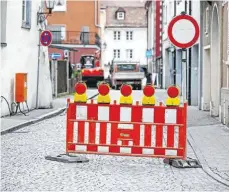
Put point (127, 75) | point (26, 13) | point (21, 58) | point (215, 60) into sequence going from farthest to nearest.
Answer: point (127, 75), point (26, 13), point (215, 60), point (21, 58)

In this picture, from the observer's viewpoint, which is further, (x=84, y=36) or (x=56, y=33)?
(x=56, y=33)

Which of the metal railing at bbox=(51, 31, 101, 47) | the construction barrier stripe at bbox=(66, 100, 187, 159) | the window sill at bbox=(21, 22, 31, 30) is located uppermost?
the metal railing at bbox=(51, 31, 101, 47)

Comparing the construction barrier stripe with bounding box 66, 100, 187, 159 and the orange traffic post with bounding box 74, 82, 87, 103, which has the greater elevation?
the orange traffic post with bounding box 74, 82, 87, 103

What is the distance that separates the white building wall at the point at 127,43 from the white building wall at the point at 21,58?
71731 millimetres

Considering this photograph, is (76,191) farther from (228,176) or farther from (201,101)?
(201,101)

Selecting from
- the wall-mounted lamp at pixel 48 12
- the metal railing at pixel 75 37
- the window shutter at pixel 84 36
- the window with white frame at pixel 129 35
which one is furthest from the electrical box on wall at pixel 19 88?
the window with white frame at pixel 129 35

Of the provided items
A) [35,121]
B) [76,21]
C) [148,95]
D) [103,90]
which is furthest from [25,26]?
[76,21]

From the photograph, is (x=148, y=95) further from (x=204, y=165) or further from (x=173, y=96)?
(x=204, y=165)

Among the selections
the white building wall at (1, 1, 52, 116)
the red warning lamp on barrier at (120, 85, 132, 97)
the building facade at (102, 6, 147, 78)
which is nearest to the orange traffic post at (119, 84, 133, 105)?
the red warning lamp on barrier at (120, 85, 132, 97)

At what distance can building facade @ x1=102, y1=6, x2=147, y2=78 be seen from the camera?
97312 mm

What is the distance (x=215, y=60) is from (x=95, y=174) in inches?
527

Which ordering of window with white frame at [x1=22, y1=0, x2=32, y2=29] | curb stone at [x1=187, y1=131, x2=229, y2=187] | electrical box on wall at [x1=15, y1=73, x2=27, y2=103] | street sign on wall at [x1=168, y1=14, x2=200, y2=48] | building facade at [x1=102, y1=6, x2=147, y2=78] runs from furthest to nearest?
building facade at [x1=102, y1=6, x2=147, y2=78] → window with white frame at [x1=22, y1=0, x2=32, y2=29] → electrical box on wall at [x1=15, y1=73, x2=27, y2=103] → street sign on wall at [x1=168, y1=14, x2=200, y2=48] → curb stone at [x1=187, y1=131, x2=229, y2=187]

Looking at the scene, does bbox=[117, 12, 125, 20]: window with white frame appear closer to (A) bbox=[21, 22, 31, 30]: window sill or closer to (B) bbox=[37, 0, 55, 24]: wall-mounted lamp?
(B) bbox=[37, 0, 55, 24]: wall-mounted lamp

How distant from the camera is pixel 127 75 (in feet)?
173
